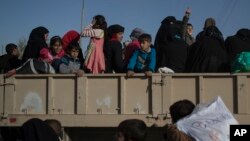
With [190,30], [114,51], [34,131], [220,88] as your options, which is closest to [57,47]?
[114,51]

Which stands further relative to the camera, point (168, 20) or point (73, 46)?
point (168, 20)

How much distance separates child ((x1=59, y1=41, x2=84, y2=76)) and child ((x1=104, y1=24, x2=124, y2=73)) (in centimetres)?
48

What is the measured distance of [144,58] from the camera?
7.07 m

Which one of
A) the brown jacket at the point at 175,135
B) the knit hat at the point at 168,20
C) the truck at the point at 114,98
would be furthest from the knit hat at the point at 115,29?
the brown jacket at the point at 175,135

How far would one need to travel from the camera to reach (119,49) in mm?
7562

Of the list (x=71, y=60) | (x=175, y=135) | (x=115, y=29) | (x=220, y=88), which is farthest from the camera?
(x=115, y=29)

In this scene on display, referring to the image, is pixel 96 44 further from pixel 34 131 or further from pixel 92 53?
pixel 34 131

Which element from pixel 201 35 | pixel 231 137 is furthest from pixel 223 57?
pixel 231 137

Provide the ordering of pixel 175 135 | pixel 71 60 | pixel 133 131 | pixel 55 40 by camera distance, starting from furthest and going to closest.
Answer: pixel 55 40
pixel 71 60
pixel 133 131
pixel 175 135

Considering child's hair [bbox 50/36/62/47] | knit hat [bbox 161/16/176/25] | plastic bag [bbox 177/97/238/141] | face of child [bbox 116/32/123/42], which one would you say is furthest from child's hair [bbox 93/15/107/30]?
plastic bag [bbox 177/97/238/141]

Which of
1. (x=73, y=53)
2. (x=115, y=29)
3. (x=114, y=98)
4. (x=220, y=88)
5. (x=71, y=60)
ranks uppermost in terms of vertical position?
(x=115, y=29)

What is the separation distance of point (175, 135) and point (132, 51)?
438 centimetres

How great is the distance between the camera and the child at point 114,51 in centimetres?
753

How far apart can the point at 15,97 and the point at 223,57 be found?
9.89ft
